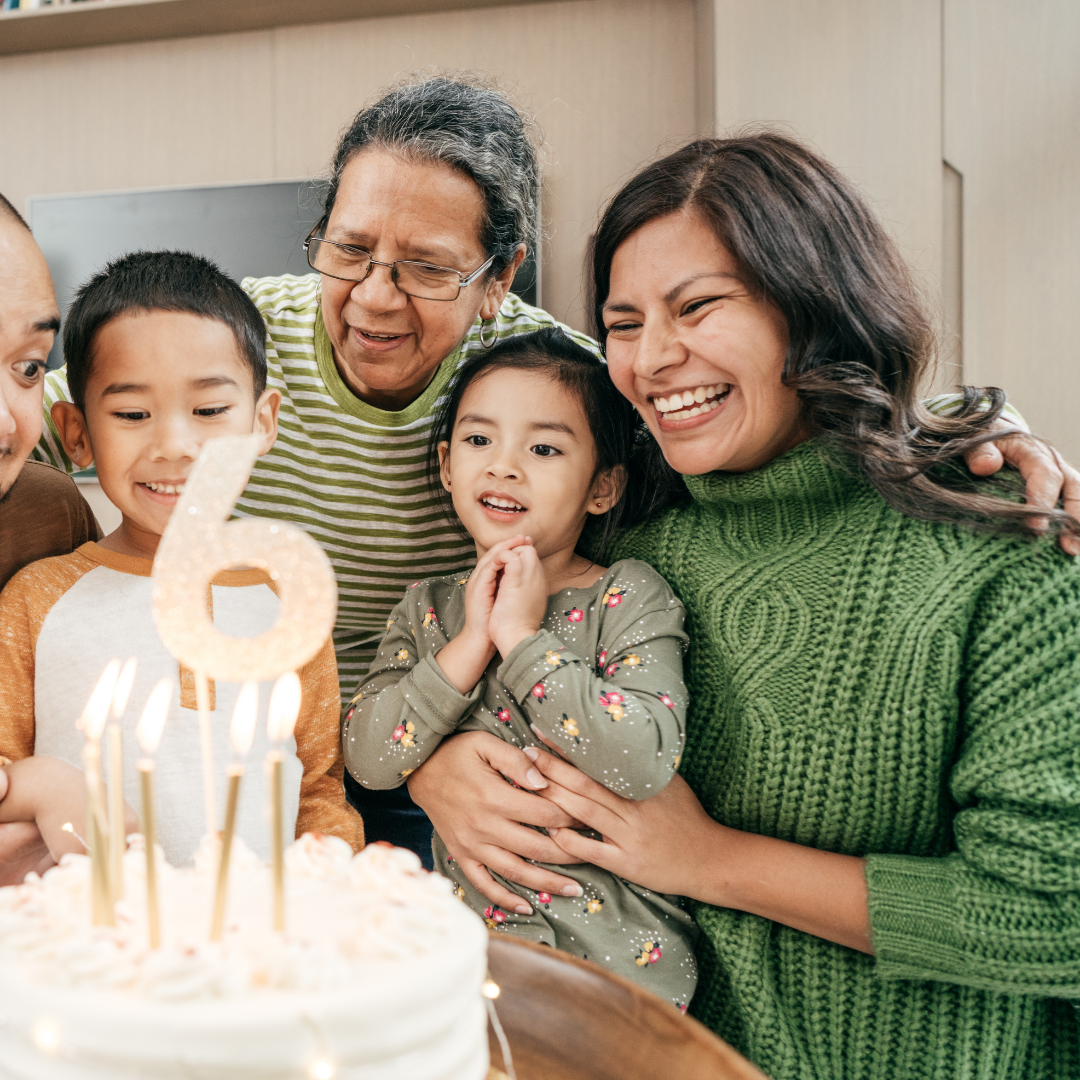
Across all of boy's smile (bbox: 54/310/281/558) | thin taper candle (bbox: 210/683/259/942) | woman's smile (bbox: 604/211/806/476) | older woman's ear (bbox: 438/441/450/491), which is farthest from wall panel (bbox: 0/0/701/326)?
thin taper candle (bbox: 210/683/259/942)

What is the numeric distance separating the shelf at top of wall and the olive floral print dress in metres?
2.97

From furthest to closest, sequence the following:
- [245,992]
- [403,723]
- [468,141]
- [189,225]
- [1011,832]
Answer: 1. [189,225]
2. [468,141]
3. [403,723]
4. [1011,832]
5. [245,992]

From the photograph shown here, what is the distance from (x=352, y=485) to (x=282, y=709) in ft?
3.22

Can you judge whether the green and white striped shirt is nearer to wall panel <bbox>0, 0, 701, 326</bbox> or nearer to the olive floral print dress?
the olive floral print dress

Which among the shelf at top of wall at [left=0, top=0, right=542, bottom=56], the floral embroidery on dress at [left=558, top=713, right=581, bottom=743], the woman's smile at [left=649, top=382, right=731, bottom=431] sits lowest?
the floral embroidery on dress at [left=558, top=713, right=581, bottom=743]

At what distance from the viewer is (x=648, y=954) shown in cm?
109

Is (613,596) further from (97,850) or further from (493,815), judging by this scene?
(97,850)

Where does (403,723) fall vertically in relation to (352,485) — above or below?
below

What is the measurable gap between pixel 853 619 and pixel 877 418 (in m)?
0.27

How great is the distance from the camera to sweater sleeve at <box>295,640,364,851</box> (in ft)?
3.82

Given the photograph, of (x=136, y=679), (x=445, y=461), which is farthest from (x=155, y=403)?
(x=445, y=461)

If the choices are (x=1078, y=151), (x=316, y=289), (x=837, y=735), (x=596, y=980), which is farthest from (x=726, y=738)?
(x=1078, y=151)

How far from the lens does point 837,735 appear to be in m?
1.10

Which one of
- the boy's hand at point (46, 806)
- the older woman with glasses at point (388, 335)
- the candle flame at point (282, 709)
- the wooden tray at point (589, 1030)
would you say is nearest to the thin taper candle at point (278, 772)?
the candle flame at point (282, 709)
